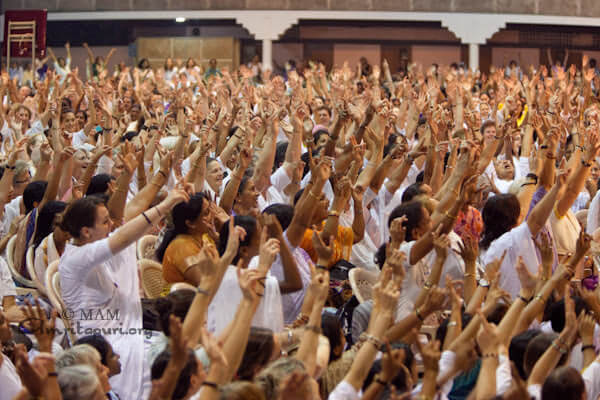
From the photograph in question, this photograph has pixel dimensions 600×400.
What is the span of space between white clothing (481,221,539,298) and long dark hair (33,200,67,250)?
2.34 metres

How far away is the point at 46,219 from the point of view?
205 inches

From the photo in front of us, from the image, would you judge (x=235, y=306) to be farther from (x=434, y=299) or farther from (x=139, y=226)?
(x=434, y=299)

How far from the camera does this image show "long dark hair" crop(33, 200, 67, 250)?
5.16m

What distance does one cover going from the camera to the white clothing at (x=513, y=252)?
4676 mm

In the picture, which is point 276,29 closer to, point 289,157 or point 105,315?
point 289,157

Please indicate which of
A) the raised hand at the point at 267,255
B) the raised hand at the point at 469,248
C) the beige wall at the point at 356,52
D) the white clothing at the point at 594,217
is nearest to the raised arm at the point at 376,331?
the raised hand at the point at 267,255

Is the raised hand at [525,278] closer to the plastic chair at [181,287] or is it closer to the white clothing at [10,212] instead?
the plastic chair at [181,287]

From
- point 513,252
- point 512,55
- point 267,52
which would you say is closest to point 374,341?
point 513,252

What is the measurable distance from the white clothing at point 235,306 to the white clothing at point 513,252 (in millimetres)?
1357

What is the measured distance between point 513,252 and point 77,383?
2499mm

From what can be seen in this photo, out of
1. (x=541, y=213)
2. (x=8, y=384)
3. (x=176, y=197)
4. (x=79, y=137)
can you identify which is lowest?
(x=8, y=384)

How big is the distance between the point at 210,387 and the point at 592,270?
372cm

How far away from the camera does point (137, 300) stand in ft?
13.6

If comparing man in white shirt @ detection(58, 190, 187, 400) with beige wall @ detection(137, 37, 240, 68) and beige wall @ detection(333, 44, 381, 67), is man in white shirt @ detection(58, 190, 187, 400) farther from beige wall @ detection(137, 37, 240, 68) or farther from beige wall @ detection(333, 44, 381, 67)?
beige wall @ detection(333, 44, 381, 67)
